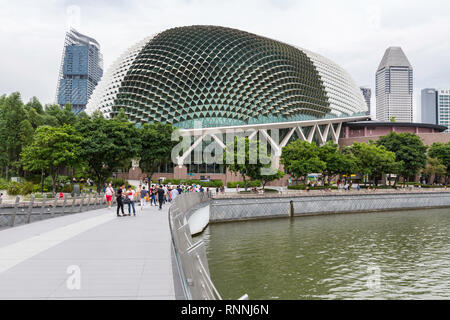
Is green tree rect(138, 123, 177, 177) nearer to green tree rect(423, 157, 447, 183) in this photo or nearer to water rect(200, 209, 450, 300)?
water rect(200, 209, 450, 300)

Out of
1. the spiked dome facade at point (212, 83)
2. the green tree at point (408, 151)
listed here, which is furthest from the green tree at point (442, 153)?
the spiked dome facade at point (212, 83)

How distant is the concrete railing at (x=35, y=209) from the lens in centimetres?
1791

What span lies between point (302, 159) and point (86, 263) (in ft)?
152

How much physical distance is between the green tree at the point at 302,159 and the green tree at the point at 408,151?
2090 cm

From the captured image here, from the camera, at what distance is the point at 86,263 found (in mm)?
9680

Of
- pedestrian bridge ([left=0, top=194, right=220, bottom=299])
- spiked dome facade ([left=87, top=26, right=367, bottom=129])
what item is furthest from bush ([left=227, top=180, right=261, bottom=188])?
pedestrian bridge ([left=0, top=194, right=220, bottom=299])

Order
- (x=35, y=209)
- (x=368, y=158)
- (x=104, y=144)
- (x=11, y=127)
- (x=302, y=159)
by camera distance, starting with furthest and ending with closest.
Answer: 1. (x=368, y=158)
2. (x=302, y=159)
3. (x=11, y=127)
4. (x=104, y=144)
5. (x=35, y=209)

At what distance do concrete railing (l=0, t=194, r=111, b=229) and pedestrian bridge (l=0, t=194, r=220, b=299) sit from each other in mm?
2528

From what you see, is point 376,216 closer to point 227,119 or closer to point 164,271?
point 227,119

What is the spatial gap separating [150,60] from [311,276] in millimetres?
69992

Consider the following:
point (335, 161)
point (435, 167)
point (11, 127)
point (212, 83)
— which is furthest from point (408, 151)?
point (11, 127)

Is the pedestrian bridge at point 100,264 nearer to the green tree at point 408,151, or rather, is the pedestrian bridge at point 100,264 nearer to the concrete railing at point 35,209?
the concrete railing at point 35,209

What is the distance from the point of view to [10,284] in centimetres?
772

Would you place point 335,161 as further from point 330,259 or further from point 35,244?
point 35,244
